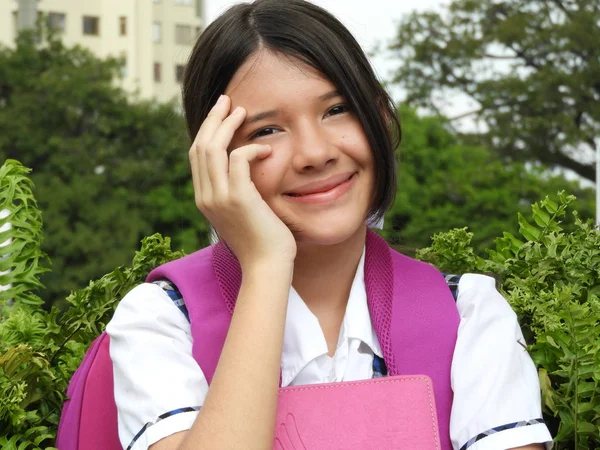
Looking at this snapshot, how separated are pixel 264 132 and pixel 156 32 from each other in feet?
94.6

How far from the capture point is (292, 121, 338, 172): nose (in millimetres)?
1562

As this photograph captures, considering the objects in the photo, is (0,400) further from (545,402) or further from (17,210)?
(545,402)

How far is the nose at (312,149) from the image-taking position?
156 cm

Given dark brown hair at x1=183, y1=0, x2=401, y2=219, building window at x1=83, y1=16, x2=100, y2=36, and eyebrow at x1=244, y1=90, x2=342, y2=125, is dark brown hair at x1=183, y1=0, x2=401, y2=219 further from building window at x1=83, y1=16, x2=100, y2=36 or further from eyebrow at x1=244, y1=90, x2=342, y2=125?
building window at x1=83, y1=16, x2=100, y2=36

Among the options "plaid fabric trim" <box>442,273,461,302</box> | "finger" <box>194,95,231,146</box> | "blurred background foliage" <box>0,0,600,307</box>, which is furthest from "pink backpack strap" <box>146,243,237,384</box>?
"blurred background foliage" <box>0,0,600,307</box>

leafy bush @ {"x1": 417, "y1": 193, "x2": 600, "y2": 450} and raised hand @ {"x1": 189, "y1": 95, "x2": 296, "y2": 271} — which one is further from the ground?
raised hand @ {"x1": 189, "y1": 95, "x2": 296, "y2": 271}

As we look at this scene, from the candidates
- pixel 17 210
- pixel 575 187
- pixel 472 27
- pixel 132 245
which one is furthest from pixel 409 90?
pixel 17 210

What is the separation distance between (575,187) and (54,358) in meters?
18.4

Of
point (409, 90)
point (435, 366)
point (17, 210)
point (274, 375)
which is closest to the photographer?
point (274, 375)

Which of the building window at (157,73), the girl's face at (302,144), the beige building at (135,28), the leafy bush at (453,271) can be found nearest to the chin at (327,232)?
the girl's face at (302,144)

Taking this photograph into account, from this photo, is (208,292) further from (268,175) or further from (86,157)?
(86,157)

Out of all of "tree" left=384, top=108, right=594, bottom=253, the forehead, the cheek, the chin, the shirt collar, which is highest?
the forehead

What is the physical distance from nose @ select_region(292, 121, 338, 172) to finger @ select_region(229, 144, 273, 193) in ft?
0.20

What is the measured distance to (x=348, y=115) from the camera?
5.41 feet
